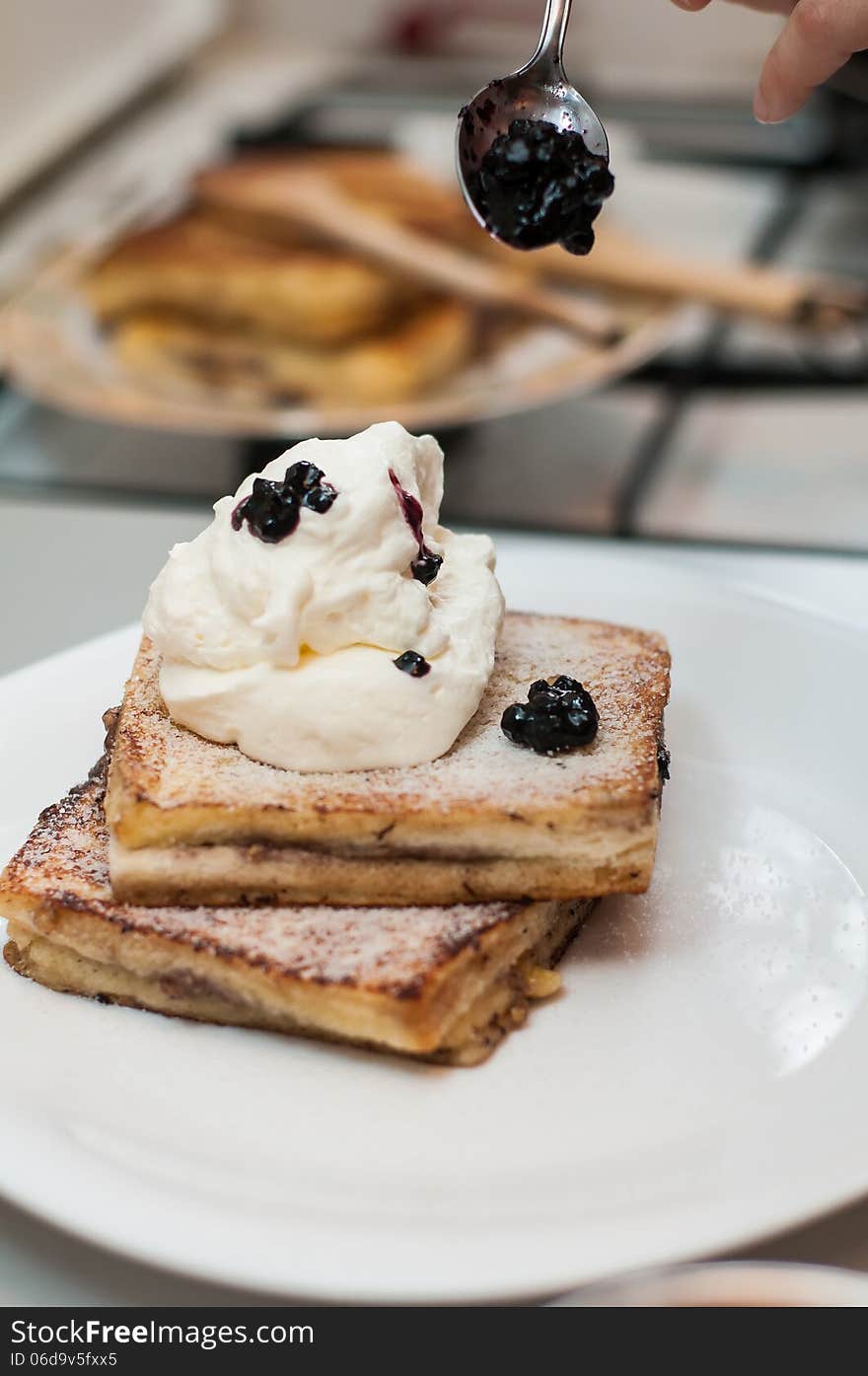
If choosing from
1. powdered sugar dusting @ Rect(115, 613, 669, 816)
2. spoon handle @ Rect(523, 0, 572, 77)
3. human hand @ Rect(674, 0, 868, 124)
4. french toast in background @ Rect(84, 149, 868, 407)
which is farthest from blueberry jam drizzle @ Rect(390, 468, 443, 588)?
french toast in background @ Rect(84, 149, 868, 407)

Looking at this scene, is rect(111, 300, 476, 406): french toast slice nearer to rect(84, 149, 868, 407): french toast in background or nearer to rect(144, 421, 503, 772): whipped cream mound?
rect(84, 149, 868, 407): french toast in background

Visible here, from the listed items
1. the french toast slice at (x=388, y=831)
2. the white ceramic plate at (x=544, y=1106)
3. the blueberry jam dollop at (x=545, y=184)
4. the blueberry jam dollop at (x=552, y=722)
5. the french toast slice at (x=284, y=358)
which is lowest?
the white ceramic plate at (x=544, y=1106)

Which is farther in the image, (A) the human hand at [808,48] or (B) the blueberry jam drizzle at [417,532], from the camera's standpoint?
(A) the human hand at [808,48]

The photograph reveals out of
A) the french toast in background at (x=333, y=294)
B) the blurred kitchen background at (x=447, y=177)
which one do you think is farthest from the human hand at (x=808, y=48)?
the french toast in background at (x=333, y=294)

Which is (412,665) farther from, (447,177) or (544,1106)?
(447,177)

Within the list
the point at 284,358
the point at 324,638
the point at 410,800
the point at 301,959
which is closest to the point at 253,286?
the point at 284,358

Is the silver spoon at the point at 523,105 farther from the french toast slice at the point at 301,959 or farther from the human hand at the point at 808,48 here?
the french toast slice at the point at 301,959
